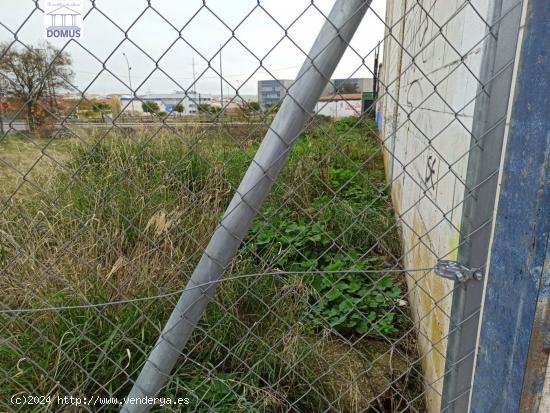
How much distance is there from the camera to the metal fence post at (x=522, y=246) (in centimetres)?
77

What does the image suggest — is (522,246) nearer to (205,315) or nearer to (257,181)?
(257,181)

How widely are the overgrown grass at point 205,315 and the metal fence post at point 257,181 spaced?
0.84 feet

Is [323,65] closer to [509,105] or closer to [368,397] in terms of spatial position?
[509,105]

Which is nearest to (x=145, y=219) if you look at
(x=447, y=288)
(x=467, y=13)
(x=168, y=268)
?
(x=168, y=268)

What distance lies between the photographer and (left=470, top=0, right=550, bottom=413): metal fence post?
30.3 inches

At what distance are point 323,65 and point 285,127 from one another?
0.15 m

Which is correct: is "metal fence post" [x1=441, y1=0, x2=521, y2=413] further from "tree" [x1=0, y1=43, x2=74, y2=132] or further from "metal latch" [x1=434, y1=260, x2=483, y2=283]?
"tree" [x1=0, y1=43, x2=74, y2=132]

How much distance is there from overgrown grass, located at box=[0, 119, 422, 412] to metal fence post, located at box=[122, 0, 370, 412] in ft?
0.84

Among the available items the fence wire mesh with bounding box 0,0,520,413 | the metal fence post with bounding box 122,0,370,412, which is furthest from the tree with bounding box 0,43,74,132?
the metal fence post with bounding box 122,0,370,412

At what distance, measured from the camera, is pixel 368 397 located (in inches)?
66.4

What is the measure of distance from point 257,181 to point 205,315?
1.19m

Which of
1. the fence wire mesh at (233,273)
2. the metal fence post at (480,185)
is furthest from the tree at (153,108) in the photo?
the metal fence post at (480,185)

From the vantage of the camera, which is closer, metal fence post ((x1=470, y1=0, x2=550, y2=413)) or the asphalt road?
metal fence post ((x1=470, y1=0, x2=550, y2=413))

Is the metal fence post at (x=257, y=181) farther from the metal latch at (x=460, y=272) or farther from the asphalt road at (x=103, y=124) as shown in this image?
the metal latch at (x=460, y=272)
